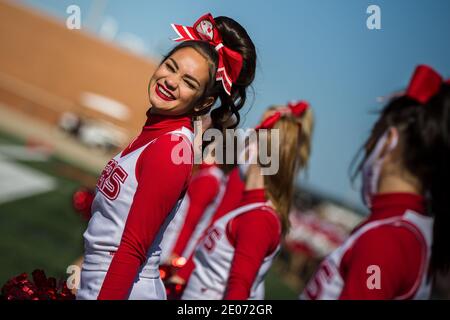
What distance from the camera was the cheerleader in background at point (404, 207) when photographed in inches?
67.4

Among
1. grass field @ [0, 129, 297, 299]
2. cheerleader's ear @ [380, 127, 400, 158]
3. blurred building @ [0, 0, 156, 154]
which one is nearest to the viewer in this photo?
cheerleader's ear @ [380, 127, 400, 158]

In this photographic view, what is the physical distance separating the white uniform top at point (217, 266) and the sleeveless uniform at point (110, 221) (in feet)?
2.56

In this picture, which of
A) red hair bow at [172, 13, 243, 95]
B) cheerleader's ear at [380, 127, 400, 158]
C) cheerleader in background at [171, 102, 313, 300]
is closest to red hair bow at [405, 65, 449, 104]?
cheerleader's ear at [380, 127, 400, 158]

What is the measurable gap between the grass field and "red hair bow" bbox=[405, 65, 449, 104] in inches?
151

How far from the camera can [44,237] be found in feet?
24.1

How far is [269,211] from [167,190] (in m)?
0.97

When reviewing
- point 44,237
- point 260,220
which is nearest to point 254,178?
point 260,220

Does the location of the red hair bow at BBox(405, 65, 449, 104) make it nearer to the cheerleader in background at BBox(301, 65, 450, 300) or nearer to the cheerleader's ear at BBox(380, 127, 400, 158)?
the cheerleader in background at BBox(301, 65, 450, 300)

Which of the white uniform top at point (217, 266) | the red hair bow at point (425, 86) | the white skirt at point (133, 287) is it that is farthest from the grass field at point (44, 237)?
the red hair bow at point (425, 86)

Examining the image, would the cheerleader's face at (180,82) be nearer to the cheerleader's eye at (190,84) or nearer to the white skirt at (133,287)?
the cheerleader's eye at (190,84)

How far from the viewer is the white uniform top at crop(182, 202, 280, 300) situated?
248cm

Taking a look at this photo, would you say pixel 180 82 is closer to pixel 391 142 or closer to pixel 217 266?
pixel 391 142
